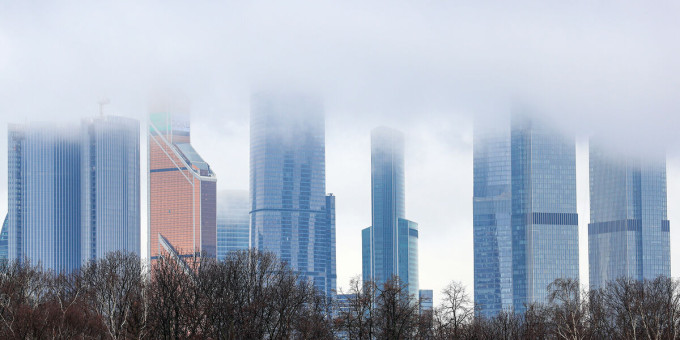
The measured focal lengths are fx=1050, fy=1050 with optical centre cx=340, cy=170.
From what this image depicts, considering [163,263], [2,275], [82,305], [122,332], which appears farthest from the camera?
[2,275]

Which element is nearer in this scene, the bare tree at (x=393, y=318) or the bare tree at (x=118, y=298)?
the bare tree at (x=118, y=298)

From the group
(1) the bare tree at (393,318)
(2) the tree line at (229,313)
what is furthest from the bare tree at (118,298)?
(1) the bare tree at (393,318)

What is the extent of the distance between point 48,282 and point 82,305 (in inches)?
877

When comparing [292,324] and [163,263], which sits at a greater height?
[163,263]

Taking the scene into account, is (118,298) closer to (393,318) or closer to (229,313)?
(229,313)

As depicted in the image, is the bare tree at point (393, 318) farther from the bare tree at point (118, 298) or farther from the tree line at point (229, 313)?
the bare tree at point (118, 298)

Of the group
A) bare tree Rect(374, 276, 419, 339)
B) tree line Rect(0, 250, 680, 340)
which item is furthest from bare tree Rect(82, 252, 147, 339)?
bare tree Rect(374, 276, 419, 339)

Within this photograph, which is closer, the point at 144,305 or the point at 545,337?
the point at 144,305

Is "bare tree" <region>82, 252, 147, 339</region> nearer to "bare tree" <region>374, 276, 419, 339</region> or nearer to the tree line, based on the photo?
the tree line

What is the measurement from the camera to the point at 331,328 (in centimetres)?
10119

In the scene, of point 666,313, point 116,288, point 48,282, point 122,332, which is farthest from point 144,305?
point 666,313

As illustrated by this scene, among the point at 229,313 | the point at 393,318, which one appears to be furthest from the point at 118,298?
the point at 393,318

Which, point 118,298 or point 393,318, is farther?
point 118,298

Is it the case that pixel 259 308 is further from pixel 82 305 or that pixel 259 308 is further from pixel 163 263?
pixel 82 305
